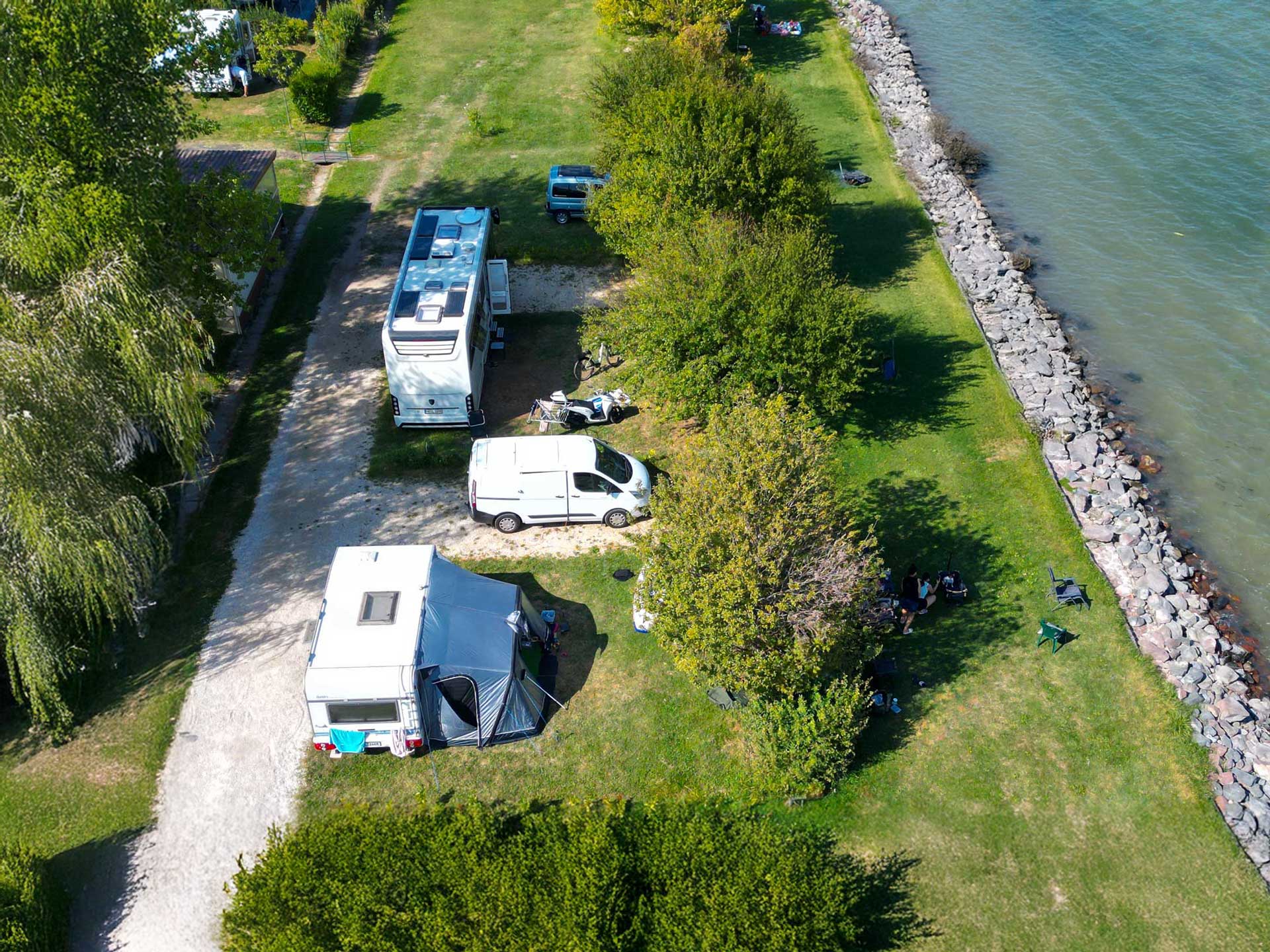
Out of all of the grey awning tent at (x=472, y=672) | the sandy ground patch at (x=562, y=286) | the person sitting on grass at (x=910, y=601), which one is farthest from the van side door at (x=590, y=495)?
the sandy ground patch at (x=562, y=286)

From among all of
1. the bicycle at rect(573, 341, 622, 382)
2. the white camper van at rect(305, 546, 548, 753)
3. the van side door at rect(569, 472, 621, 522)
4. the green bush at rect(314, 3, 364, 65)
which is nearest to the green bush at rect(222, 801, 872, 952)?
the white camper van at rect(305, 546, 548, 753)

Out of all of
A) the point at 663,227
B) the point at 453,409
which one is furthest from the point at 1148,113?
the point at 453,409

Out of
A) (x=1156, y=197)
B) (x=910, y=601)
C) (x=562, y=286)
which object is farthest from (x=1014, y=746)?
(x=1156, y=197)

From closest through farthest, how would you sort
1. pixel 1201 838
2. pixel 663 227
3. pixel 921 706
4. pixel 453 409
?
pixel 1201 838 → pixel 921 706 → pixel 453 409 → pixel 663 227

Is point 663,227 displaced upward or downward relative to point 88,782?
upward

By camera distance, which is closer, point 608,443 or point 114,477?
point 114,477

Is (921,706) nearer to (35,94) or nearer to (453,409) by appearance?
(453,409)
